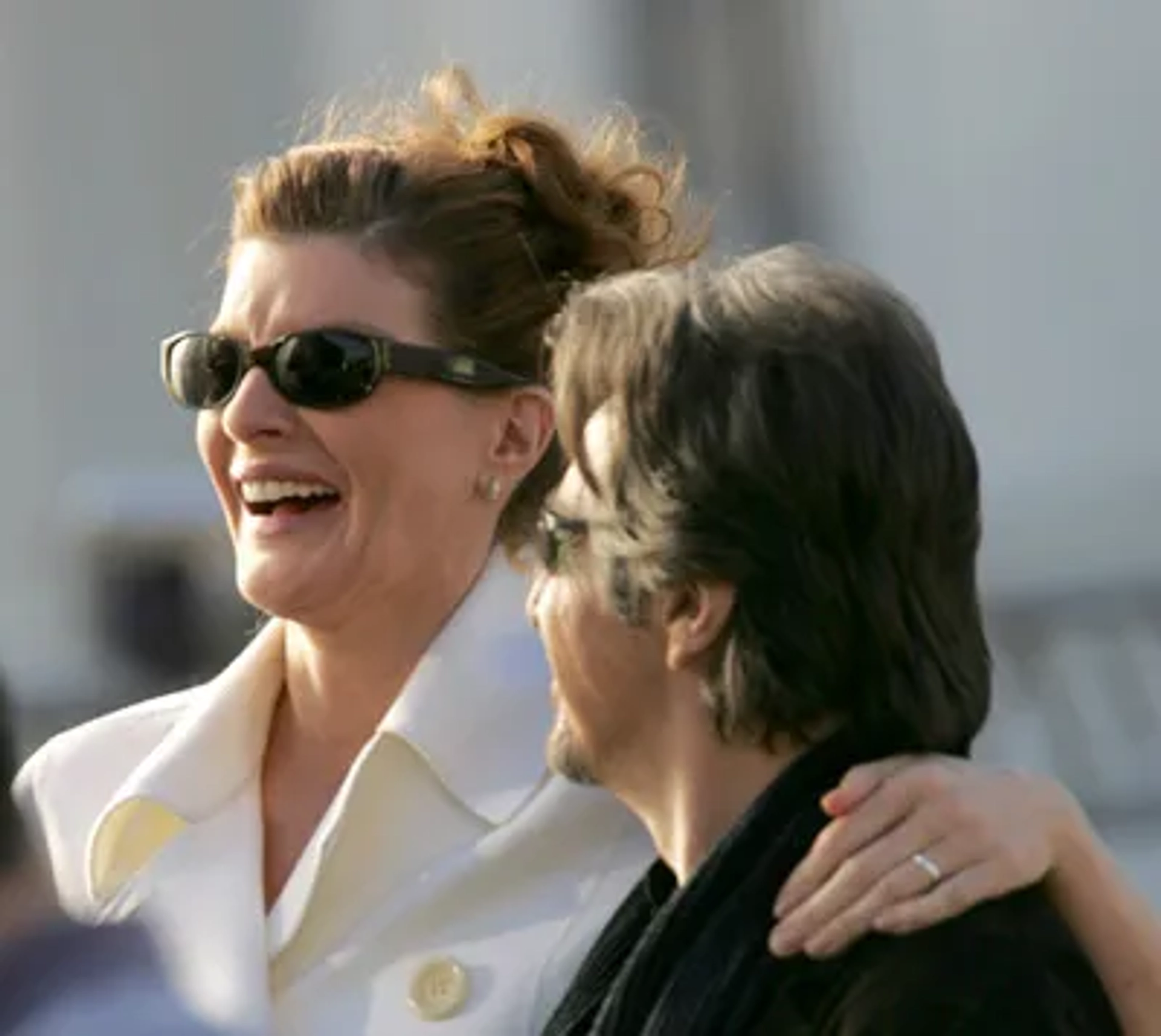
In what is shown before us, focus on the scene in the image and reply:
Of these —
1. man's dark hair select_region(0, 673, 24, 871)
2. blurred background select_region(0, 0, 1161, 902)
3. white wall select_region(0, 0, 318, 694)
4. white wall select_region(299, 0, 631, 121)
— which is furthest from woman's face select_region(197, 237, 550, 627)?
white wall select_region(0, 0, 318, 694)

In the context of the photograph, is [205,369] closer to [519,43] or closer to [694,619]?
[694,619]

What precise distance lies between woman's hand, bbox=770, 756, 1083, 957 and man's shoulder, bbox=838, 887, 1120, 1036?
15 millimetres

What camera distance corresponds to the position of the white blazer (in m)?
2.92

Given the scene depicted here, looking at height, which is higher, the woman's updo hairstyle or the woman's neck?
the woman's updo hairstyle

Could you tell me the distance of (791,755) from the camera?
2.43 meters

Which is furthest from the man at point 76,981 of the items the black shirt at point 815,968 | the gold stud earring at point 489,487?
the gold stud earring at point 489,487

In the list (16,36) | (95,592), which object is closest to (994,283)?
(95,592)

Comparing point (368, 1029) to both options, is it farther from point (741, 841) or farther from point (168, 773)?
point (741, 841)

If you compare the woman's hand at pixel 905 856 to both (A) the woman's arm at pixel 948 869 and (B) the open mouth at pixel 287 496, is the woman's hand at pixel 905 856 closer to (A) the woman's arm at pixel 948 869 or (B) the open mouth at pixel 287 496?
(A) the woman's arm at pixel 948 869

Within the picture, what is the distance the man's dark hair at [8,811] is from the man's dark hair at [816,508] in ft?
1.43

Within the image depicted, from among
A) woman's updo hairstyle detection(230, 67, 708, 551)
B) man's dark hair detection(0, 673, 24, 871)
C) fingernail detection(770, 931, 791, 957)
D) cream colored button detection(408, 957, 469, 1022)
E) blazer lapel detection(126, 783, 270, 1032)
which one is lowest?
cream colored button detection(408, 957, 469, 1022)

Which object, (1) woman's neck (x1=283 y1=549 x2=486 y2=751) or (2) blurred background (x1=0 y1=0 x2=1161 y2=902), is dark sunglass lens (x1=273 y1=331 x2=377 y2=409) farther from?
(2) blurred background (x1=0 y1=0 x2=1161 y2=902)

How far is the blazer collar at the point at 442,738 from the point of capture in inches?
120

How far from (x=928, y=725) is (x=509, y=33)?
20.6 ft
